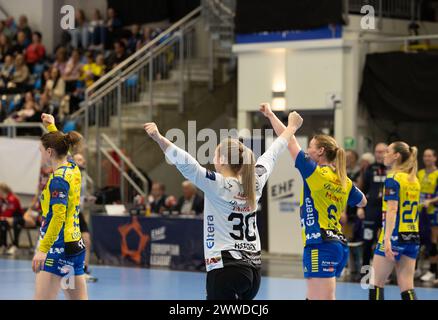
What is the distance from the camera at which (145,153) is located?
2106cm

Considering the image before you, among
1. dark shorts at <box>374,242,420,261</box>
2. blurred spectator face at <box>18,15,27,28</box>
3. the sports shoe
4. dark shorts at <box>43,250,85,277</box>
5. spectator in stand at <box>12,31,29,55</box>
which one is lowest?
the sports shoe

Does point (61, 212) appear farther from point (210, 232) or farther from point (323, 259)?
point (323, 259)

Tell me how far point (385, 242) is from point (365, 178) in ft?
18.0

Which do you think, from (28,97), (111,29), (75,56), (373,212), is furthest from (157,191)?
(111,29)

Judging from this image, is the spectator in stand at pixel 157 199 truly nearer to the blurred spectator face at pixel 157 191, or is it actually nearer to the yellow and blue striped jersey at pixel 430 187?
the blurred spectator face at pixel 157 191

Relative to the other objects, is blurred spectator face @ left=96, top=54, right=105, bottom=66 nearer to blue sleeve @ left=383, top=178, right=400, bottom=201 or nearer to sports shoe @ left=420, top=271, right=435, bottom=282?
sports shoe @ left=420, top=271, right=435, bottom=282

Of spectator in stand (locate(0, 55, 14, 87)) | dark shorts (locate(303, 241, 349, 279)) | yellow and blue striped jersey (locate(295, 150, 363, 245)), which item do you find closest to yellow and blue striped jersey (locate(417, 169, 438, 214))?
yellow and blue striped jersey (locate(295, 150, 363, 245))

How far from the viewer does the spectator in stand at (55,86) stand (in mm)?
21953

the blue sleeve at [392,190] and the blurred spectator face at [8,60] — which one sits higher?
the blurred spectator face at [8,60]

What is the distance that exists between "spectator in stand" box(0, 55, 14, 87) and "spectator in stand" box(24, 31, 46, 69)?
0.42 meters

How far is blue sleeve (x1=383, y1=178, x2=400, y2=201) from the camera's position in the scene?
10.1 metres

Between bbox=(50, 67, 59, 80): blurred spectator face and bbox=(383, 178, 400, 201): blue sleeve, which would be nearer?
bbox=(383, 178, 400, 201): blue sleeve

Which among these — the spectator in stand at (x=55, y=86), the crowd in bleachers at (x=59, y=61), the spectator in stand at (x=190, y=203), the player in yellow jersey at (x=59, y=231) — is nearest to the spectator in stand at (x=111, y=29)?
the crowd in bleachers at (x=59, y=61)

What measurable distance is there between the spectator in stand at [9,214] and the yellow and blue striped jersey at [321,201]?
11569 mm
